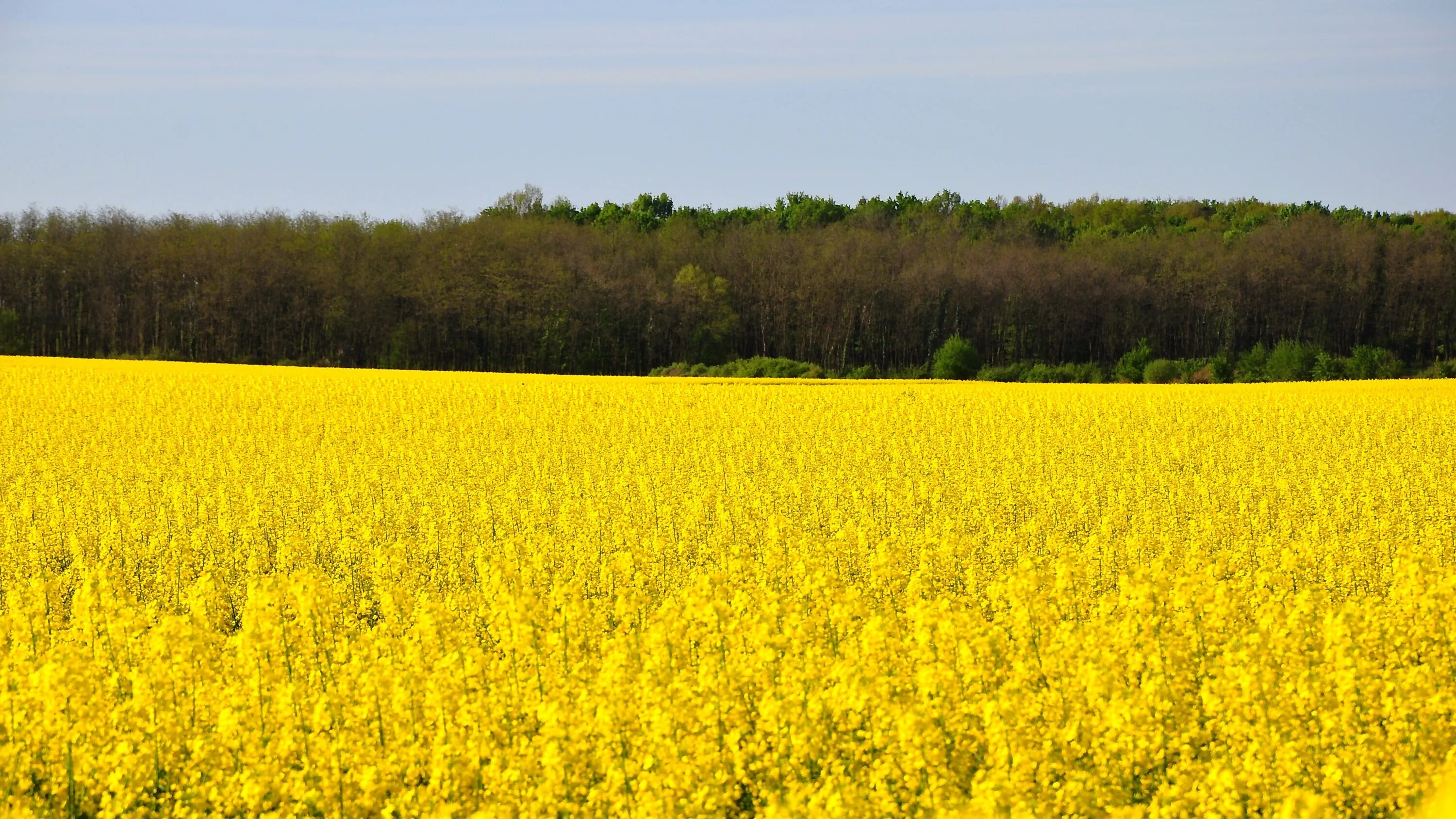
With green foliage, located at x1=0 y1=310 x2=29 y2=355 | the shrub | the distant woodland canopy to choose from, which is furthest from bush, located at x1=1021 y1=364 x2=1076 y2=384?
green foliage, located at x1=0 y1=310 x2=29 y2=355

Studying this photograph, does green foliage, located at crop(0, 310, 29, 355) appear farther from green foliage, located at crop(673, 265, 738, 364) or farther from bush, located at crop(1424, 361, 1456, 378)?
bush, located at crop(1424, 361, 1456, 378)

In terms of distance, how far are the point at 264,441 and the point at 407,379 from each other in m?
15.3

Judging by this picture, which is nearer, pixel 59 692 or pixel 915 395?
pixel 59 692

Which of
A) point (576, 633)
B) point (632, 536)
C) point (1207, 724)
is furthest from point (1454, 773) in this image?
point (632, 536)

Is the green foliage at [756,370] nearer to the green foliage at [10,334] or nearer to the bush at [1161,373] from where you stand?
the bush at [1161,373]

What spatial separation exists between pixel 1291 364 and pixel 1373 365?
3174 millimetres

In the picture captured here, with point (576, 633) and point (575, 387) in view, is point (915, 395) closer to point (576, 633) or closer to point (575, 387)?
point (575, 387)

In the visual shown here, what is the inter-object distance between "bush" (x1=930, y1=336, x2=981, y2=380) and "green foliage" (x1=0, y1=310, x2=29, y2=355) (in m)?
44.6

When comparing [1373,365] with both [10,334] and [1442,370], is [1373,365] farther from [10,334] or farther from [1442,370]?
[10,334]

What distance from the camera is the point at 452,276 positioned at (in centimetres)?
6650

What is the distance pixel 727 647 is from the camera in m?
8.30

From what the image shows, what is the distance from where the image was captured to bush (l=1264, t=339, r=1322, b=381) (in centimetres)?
5219

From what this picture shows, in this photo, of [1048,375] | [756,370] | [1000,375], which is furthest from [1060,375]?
[756,370]

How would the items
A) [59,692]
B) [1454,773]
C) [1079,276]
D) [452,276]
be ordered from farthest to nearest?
[1079,276], [452,276], [59,692], [1454,773]
